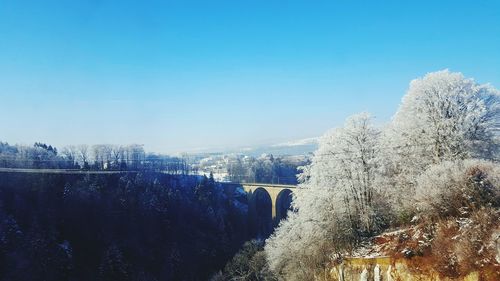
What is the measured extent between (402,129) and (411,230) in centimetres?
981

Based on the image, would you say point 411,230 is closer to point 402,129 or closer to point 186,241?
point 402,129

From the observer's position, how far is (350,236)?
73.9ft

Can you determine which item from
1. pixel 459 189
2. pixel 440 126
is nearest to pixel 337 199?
pixel 440 126

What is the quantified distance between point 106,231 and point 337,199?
42151 millimetres

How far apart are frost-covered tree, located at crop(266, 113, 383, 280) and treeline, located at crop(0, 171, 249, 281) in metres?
30.4

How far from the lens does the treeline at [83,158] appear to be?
68.1 m

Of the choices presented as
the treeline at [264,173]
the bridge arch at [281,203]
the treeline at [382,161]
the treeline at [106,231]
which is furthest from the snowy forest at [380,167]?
the treeline at [264,173]

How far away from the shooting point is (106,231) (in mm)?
57719

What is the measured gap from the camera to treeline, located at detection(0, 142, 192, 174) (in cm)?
6806

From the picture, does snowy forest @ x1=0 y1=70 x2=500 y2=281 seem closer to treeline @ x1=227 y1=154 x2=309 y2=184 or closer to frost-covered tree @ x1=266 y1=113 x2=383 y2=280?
frost-covered tree @ x1=266 y1=113 x2=383 y2=280

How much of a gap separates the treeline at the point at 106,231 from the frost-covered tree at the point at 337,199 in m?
30.4

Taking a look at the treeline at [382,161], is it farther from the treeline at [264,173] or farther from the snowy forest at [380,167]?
the treeline at [264,173]

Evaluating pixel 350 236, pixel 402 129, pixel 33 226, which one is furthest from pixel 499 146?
pixel 33 226

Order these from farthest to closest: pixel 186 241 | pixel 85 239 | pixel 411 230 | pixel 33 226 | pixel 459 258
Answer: pixel 186 241
pixel 85 239
pixel 33 226
pixel 411 230
pixel 459 258
